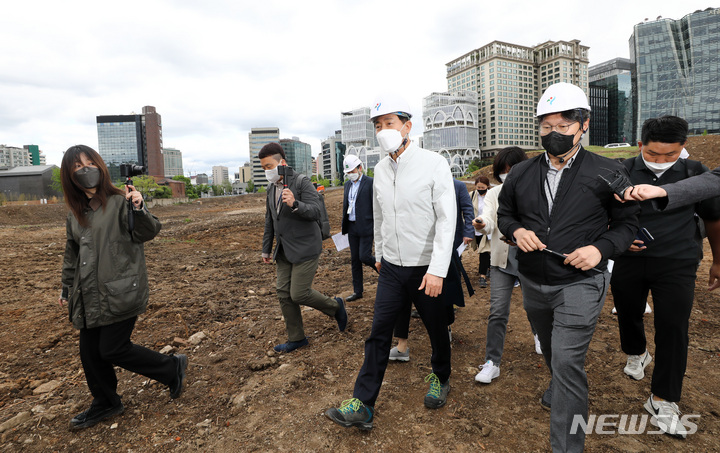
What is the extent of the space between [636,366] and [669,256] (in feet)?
4.06

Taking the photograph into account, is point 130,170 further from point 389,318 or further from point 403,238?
point 389,318

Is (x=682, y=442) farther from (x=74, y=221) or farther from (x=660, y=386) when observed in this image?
(x=74, y=221)

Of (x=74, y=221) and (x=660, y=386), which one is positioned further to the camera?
Answer: (x=74, y=221)

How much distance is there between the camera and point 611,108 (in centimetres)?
11419

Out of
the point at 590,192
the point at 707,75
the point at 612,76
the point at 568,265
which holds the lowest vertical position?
the point at 568,265

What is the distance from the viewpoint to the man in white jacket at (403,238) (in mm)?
2643

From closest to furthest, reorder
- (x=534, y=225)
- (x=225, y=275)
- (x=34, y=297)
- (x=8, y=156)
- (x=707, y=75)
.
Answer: (x=534, y=225), (x=34, y=297), (x=225, y=275), (x=707, y=75), (x=8, y=156)

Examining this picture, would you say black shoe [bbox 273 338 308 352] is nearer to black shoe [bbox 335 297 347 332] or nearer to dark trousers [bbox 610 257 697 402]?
black shoe [bbox 335 297 347 332]

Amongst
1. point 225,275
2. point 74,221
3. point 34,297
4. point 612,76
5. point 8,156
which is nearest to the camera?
point 74,221

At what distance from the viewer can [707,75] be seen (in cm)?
7619

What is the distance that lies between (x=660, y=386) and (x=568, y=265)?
1.42m

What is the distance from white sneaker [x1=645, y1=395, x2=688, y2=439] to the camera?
8.36ft

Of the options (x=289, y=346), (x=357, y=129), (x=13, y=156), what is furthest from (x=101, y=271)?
(x=13, y=156)

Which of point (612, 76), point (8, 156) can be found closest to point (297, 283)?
point (612, 76)
